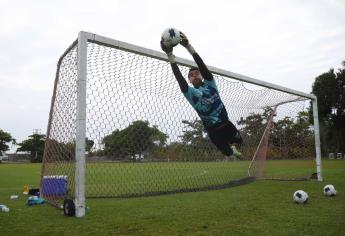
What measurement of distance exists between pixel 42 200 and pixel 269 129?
8.61 metres


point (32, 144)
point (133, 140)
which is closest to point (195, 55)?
point (133, 140)

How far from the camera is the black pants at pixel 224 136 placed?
759 cm

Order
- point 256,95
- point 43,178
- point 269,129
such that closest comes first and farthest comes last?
1. point 43,178
2. point 256,95
3. point 269,129

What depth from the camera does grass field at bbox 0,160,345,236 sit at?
16.7 ft

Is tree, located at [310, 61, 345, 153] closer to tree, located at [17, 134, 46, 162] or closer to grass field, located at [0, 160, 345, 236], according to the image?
grass field, located at [0, 160, 345, 236]

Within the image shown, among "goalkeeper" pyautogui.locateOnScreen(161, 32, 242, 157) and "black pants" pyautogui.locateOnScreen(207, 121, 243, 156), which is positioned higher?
"goalkeeper" pyautogui.locateOnScreen(161, 32, 242, 157)

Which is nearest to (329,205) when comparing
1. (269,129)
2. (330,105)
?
(269,129)

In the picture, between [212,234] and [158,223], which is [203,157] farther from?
[212,234]

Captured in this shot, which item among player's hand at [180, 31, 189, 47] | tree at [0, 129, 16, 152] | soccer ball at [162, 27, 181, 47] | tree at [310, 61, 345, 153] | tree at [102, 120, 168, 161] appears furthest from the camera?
tree at [0, 129, 16, 152]

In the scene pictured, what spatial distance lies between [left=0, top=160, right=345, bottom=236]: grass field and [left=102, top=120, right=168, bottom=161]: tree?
1.06m

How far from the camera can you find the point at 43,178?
28.3 feet

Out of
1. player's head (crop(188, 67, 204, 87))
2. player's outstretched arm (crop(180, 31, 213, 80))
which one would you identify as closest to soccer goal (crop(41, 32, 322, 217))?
player's head (crop(188, 67, 204, 87))

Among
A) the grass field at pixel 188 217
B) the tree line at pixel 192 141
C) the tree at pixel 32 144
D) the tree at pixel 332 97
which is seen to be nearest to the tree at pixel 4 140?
the tree at pixel 32 144

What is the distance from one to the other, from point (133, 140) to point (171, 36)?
2911 millimetres
